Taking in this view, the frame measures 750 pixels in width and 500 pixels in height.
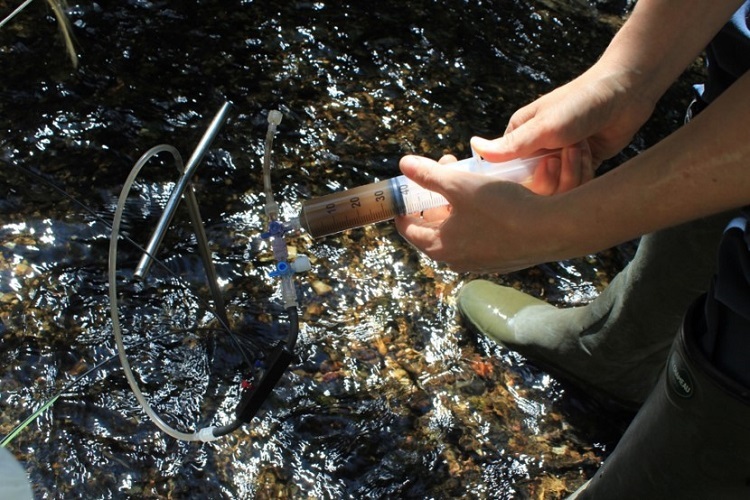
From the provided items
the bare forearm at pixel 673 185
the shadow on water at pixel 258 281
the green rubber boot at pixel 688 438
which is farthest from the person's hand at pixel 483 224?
the shadow on water at pixel 258 281

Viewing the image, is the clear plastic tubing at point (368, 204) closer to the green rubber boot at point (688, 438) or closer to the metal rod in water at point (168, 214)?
the metal rod in water at point (168, 214)

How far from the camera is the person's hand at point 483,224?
1.21 meters

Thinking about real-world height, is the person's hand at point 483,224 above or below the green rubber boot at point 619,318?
Answer: above

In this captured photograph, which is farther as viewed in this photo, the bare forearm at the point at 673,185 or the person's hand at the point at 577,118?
the person's hand at the point at 577,118

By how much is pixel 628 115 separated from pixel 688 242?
386mm

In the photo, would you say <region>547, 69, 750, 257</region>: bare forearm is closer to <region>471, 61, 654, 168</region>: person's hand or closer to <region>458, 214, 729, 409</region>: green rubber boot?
<region>471, 61, 654, 168</region>: person's hand

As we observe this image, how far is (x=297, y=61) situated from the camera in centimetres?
304

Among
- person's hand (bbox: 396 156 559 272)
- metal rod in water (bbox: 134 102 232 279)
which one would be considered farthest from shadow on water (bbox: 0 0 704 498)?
person's hand (bbox: 396 156 559 272)

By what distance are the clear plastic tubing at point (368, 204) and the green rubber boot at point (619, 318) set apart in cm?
58

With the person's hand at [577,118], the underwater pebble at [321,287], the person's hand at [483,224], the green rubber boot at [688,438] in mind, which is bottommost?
the underwater pebble at [321,287]

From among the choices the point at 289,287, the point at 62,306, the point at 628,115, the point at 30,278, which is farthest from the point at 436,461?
the point at 30,278

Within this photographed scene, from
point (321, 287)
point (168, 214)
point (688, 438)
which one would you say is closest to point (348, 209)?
point (168, 214)

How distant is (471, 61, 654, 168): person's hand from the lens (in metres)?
1.45

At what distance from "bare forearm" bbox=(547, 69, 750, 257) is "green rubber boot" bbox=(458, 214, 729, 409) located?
1.94ft
